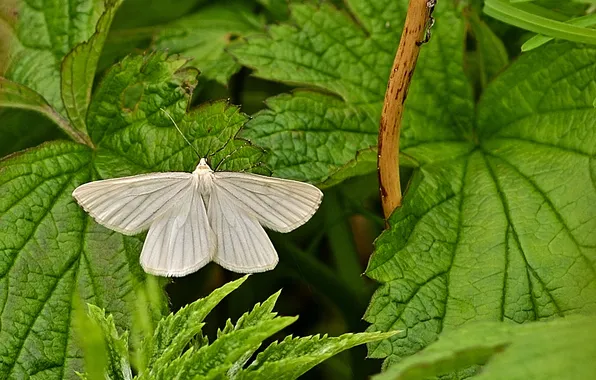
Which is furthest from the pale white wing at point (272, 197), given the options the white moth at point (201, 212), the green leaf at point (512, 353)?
the green leaf at point (512, 353)

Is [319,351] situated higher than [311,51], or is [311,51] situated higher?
[311,51]

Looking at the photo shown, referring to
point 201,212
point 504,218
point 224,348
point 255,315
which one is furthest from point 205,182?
point 504,218

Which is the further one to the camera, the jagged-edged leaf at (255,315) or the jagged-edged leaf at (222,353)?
the jagged-edged leaf at (255,315)

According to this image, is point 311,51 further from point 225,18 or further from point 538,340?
point 538,340

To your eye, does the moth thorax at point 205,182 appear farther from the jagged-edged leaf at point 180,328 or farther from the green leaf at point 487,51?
the green leaf at point 487,51

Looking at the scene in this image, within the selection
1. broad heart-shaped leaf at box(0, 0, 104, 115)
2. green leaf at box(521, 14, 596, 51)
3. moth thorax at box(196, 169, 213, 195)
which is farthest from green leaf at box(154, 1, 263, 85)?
green leaf at box(521, 14, 596, 51)

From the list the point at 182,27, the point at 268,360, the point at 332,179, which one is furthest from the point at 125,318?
the point at 182,27

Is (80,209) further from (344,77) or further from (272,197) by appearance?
(344,77)

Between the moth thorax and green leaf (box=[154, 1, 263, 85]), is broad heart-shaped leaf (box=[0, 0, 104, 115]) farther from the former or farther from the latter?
the moth thorax
